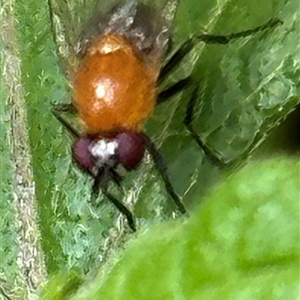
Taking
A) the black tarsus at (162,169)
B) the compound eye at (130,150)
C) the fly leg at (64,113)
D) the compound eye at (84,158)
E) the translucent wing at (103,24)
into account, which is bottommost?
the black tarsus at (162,169)

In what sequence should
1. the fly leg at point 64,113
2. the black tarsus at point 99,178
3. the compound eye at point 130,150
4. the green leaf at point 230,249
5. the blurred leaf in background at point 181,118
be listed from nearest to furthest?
the green leaf at point 230,249
the blurred leaf in background at point 181,118
the black tarsus at point 99,178
the compound eye at point 130,150
the fly leg at point 64,113

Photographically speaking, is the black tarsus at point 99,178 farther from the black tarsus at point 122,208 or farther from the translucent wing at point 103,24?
the translucent wing at point 103,24

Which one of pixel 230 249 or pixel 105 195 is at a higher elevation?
pixel 230 249

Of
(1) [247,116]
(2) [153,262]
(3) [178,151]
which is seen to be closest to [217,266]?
(2) [153,262]

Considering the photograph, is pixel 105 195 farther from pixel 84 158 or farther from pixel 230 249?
pixel 230 249

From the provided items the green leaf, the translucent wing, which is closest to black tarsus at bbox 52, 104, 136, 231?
the translucent wing

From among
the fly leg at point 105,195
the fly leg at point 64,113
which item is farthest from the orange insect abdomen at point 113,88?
the fly leg at point 105,195

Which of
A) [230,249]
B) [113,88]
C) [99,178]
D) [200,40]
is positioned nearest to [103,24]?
[113,88]
